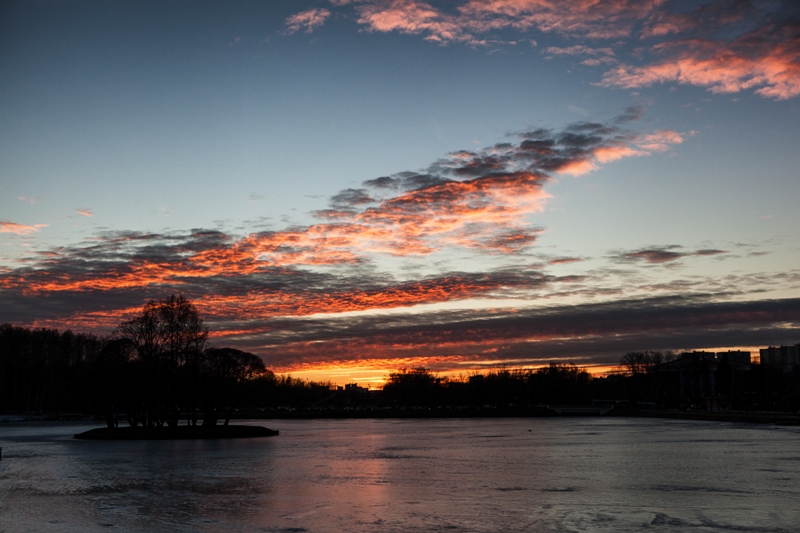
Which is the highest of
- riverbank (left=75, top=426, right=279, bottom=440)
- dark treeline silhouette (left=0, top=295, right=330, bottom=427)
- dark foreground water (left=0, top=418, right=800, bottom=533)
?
dark treeline silhouette (left=0, top=295, right=330, bottom=427)

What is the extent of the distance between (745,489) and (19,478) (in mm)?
35499

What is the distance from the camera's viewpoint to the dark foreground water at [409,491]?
23672mm

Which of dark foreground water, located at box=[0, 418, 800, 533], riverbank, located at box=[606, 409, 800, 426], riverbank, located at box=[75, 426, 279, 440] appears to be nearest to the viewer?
dark foreground water, located at box=[0, 418, 800, 533]

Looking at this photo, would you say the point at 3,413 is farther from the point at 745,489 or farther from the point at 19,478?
the point at 745,489

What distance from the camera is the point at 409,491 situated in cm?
3150

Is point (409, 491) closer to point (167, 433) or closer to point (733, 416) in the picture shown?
point (167, 433)

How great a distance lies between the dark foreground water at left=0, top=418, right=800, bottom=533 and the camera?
2367 cm

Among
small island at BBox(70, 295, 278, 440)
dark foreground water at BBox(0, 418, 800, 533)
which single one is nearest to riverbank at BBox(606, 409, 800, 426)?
dark foreground water at BBox(0, 418, 800, 533)

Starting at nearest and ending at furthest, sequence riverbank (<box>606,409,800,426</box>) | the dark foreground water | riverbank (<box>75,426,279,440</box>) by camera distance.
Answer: the dark foreground water
riverbank (<box>75,426,279,440</box>)
riverbank (<box>606,409,800,426</box>)

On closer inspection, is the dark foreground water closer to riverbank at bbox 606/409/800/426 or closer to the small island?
the small island

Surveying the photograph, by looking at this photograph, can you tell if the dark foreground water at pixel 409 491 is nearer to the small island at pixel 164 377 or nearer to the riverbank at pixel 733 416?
the small island at pixel 164 377

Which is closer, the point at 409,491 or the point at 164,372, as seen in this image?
the point at 409,491

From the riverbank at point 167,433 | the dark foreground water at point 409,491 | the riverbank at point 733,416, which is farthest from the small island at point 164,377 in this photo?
the riverbank at point 733,416

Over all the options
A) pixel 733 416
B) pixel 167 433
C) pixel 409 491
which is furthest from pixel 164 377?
pixel 733 416
